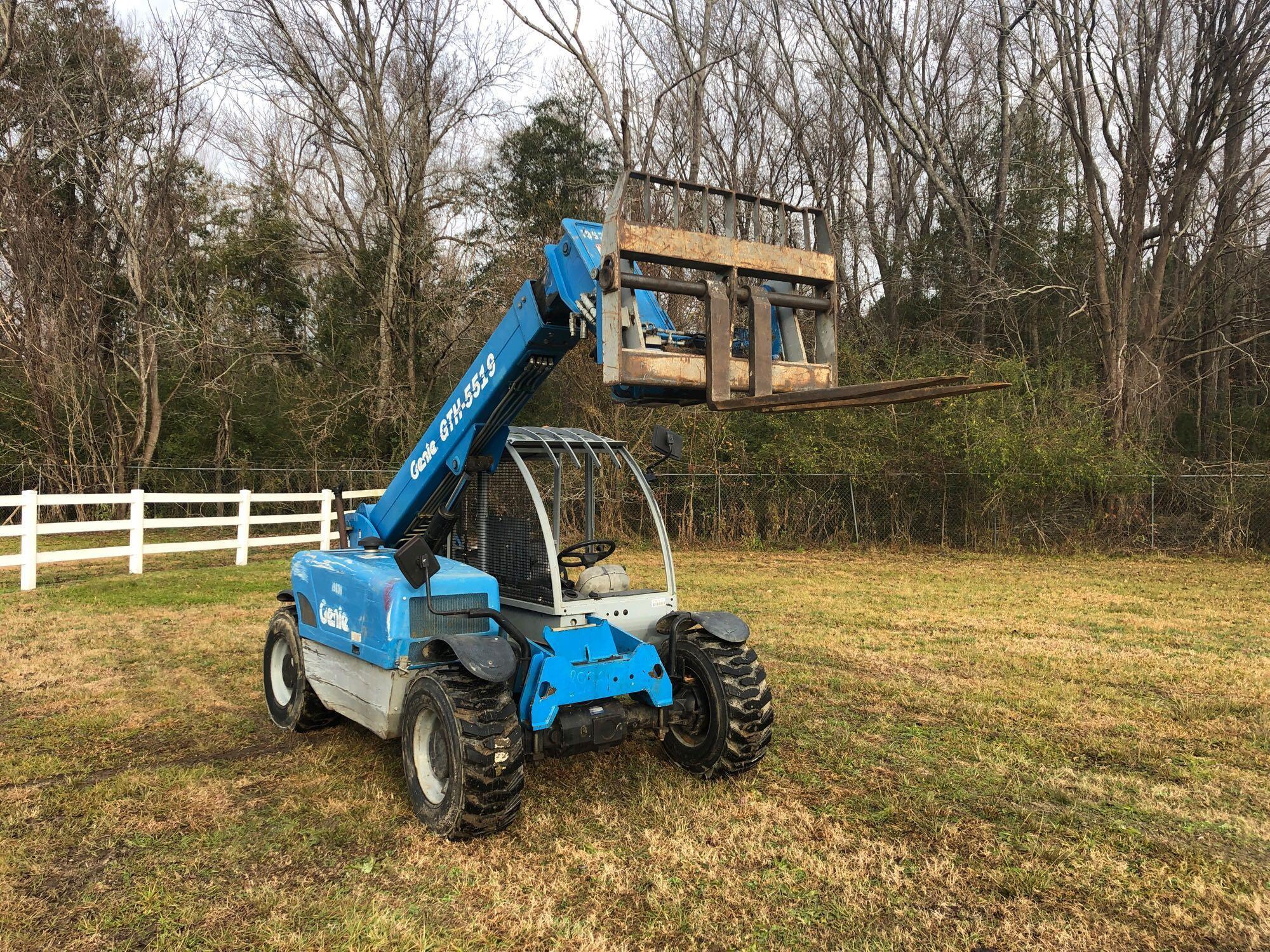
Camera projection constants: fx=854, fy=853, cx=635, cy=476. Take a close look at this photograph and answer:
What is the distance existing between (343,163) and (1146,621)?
19948mm

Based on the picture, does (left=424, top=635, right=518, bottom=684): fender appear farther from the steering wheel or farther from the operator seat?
the steering wheel

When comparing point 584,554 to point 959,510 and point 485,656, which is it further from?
point 959,510

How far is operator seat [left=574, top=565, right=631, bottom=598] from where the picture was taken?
4844mm

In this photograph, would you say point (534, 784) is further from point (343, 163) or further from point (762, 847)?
point (343, 163)

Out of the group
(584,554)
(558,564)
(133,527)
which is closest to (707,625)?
(558,564)

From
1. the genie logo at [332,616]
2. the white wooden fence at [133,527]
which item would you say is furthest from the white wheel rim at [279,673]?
the white wooden fence at [133,527]

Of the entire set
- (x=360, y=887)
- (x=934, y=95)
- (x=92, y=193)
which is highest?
(x=934, y=95)

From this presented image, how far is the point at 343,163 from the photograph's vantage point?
21.4 meters

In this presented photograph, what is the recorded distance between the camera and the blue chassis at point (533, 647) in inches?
167

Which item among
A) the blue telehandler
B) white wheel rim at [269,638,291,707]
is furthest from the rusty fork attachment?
white wheel rim at [269,638,291,707]

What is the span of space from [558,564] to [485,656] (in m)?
0.82

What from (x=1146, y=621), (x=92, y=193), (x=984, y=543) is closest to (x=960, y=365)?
(x=984, y=543)

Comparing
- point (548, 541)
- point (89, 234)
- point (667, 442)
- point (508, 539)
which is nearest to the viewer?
point (548, 541)

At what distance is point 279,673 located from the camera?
19.7ft
